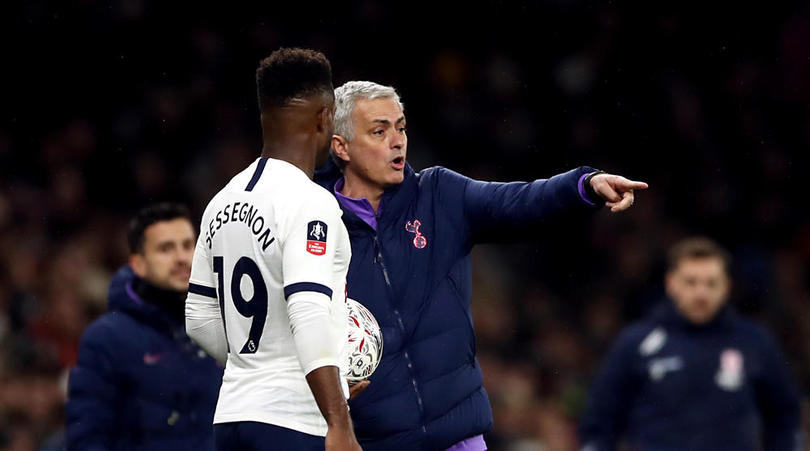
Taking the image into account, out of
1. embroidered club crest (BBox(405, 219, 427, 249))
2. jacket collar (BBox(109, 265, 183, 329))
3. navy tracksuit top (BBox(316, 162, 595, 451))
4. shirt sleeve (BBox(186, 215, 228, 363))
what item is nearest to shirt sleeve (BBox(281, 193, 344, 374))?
shirt sleeve (BBox(186, 215, 228, 363))

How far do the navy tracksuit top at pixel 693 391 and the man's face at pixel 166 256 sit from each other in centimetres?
274

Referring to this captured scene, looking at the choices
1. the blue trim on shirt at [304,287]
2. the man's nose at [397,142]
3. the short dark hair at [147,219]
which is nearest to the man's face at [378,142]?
the man's nose at [397,142]

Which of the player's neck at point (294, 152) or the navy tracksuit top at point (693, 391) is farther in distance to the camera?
the navy tracksuit top at point (693, 391)

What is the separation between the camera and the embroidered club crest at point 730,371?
7.48 m

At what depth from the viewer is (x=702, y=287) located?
301 inches

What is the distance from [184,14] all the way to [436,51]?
2664mm

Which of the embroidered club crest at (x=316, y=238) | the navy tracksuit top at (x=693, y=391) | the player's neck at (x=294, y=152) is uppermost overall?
the player's neck at (x=294, y=152)

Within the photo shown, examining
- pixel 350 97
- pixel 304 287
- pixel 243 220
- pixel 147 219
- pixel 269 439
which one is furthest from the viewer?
pixel 147 219

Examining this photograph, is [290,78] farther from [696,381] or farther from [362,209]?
[696,381]

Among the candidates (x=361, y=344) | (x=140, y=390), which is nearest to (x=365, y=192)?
(x=361, y=344)

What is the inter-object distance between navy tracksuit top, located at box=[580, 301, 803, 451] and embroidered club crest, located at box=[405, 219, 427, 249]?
2.84m

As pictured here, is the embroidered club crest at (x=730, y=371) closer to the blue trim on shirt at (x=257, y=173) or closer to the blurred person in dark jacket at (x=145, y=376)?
the blurred person in dark jacket at (x=145, y=376)

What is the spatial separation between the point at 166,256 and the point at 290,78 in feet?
6.78

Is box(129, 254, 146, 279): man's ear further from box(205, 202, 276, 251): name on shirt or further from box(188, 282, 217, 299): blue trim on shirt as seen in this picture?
box(205, 202, 276, 251): name on shirt
